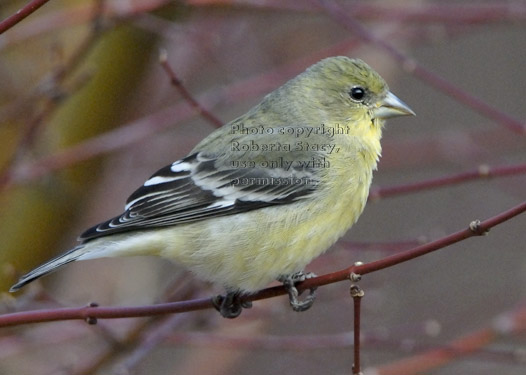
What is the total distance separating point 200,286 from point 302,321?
9.39 feet

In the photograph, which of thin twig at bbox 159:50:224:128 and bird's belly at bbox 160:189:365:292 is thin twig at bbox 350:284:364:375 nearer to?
bird's belly at bbox 160:189:365:292

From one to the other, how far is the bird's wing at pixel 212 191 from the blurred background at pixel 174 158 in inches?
19.6

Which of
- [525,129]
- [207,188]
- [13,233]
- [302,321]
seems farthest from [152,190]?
[302,321]

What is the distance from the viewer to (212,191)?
437 cm

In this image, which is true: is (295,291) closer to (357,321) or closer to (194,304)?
(194,304)

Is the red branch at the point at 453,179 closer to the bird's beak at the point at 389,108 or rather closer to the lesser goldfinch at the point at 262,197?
the lesser goldfinch at the point at 262,197

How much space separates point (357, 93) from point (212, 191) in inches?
44.1

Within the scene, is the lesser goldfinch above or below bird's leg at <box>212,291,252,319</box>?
above

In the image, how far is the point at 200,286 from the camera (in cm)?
476

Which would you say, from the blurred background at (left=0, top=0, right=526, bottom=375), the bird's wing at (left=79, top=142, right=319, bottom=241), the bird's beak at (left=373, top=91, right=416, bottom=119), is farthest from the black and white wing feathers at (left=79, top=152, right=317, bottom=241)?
the bird's beak at (left=373, top=91, right=416, bottom=119)

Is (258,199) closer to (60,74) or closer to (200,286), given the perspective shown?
(200,286)

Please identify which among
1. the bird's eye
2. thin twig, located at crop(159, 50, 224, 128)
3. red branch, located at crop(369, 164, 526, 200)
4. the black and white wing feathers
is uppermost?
the bird's eye

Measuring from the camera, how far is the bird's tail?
12.1ft

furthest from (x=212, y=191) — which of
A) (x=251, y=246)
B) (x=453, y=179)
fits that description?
(x=453, y=179)
